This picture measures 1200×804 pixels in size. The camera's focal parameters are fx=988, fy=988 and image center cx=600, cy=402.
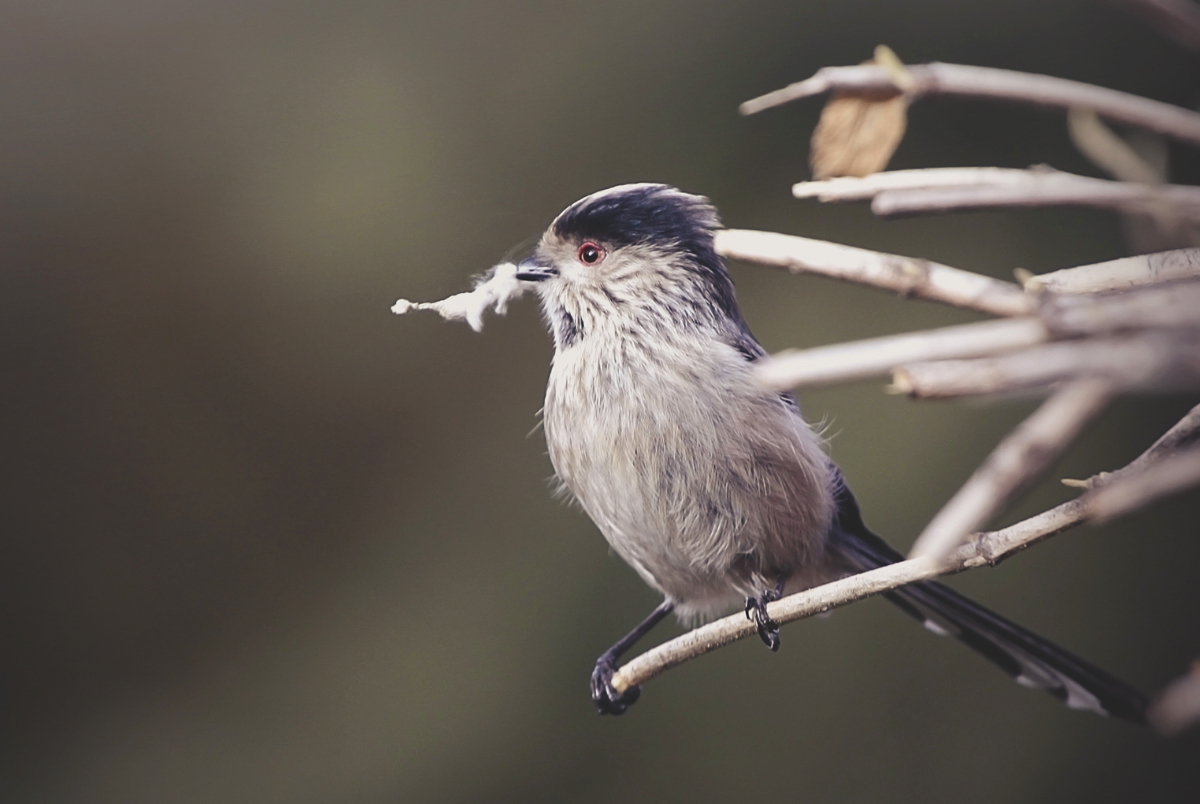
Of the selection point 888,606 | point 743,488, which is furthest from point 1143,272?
point 888,606

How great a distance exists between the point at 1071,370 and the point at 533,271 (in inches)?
37.2

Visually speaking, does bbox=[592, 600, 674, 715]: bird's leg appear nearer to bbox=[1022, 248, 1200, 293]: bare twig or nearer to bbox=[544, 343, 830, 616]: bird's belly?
bbox=[544, 343, 830, 616]: bird's belly

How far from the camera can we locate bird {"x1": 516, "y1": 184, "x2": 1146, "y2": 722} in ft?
3.92

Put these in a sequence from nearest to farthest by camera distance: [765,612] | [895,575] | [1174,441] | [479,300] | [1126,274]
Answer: [1126,274] < [1174,441] < [895,575] < [479,300] < [765,612]

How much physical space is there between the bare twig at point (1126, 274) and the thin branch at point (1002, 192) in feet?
0.09

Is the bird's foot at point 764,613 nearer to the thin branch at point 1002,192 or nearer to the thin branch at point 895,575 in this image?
the thin branch at point 895,575

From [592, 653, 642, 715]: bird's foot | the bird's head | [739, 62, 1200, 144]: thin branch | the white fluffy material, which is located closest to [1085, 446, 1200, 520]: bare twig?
[739, 62, 1200, 144]: thin branch

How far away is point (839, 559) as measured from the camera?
1.52 meters

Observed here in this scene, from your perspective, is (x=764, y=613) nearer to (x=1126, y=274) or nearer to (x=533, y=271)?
(x=533, y=271)

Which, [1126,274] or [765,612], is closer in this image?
[1126,274]

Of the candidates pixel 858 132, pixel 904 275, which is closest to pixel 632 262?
pixel 858 132

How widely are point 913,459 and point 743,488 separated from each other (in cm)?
111

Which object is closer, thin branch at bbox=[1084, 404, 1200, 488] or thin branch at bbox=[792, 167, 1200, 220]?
thin branch at bbox=[792, 167, 1200, 220]

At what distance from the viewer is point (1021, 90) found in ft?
1.46
